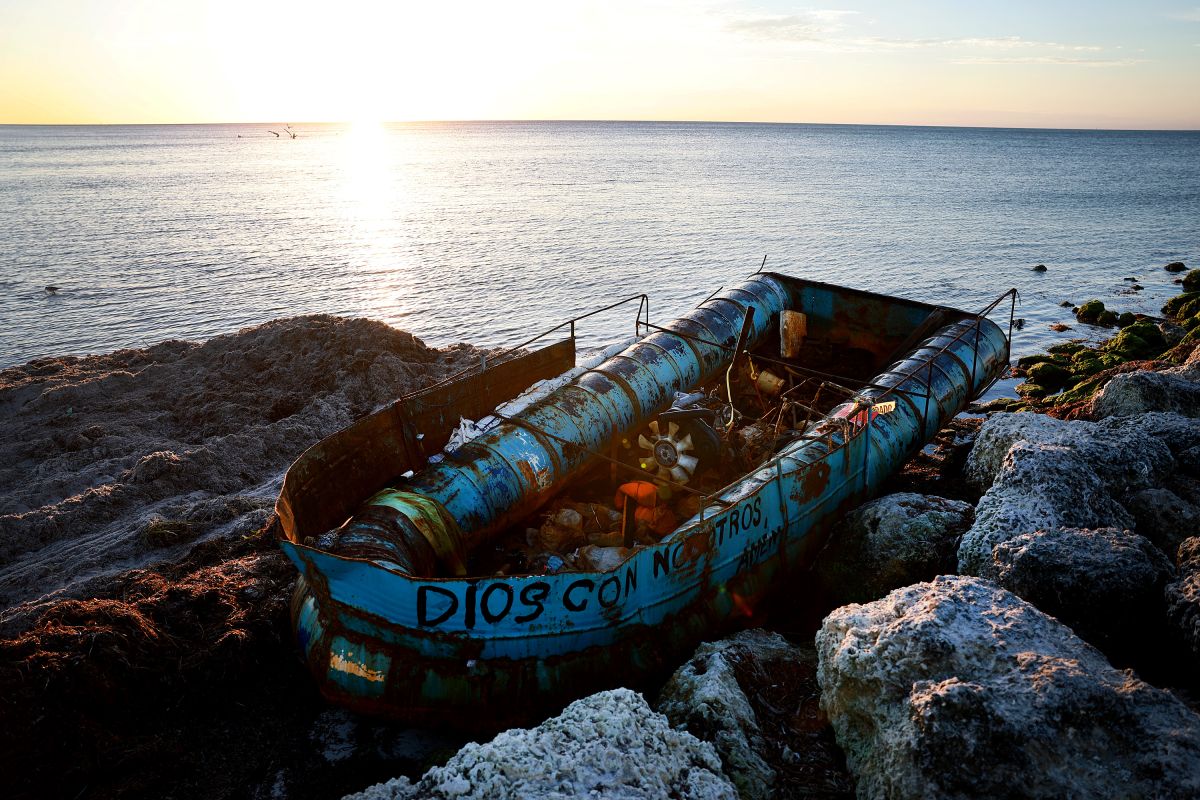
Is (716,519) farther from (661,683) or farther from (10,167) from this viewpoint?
(10,167)

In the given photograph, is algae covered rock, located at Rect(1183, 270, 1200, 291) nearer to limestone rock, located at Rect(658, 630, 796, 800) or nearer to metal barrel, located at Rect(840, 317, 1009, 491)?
metal barrel, located at Rect(840, 317, 1009, 491)

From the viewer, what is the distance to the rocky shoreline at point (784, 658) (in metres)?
4.39

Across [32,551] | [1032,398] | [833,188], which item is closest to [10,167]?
[833,188]

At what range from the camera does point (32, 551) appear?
9.22m

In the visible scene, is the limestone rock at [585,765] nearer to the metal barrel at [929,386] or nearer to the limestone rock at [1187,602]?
the limestone rock at [1187,602]

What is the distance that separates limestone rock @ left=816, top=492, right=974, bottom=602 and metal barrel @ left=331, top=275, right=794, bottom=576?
325 centimetres

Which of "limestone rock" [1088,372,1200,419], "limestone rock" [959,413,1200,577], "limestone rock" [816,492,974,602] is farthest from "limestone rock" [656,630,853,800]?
"limestone rock" [1088,372,1200,419]

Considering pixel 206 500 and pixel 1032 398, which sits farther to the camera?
pixel 1032 398

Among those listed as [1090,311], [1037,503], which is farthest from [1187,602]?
[1090,311]

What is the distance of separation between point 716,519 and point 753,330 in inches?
274

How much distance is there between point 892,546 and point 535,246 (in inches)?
1047

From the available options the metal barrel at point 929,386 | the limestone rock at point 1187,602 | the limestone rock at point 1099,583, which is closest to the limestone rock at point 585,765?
the limestone rock at point 1099,583

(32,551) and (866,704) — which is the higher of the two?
(866,704)

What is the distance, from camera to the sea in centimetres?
2233
